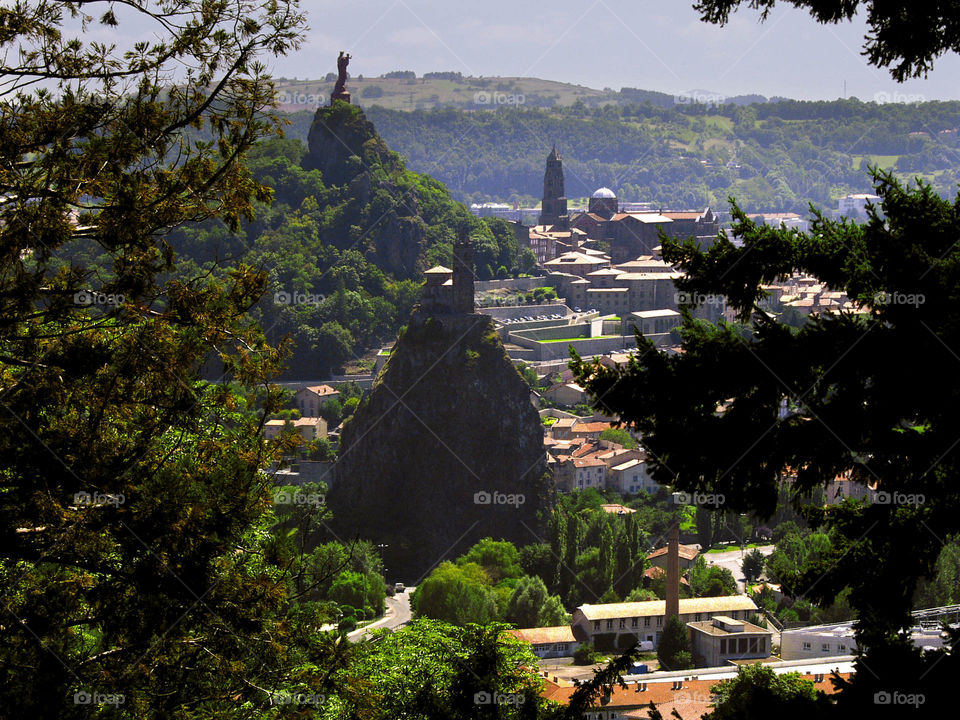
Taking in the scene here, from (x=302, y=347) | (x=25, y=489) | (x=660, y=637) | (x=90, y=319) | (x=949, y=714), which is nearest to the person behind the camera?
(x=949, y=714)

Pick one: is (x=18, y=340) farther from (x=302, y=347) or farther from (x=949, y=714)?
(x=302, y=347)

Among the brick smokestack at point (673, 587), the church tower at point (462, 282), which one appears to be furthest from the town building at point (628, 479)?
the brick smokestack at point (673, 587)

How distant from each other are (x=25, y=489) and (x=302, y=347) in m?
66.3

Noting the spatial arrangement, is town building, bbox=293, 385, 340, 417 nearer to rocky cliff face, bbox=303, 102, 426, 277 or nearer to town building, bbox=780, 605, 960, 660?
rocky cliff face, bbox=303, 102, 426, 277

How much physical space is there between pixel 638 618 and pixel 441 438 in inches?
703

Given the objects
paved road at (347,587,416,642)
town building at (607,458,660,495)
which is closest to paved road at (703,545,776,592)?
town building at (607,458,660,495)

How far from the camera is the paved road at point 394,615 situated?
38031 millimetres

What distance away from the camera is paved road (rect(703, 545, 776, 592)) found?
47.0 m

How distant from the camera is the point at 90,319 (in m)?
10.0

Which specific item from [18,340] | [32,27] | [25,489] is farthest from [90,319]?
[32,27]

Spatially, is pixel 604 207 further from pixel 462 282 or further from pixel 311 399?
pixel 462 282

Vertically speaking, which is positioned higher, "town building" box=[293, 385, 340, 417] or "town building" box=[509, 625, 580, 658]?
"town building" box=[293, 385, 340, 417]

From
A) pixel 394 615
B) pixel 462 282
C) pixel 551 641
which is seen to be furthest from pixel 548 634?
pixel 462 282

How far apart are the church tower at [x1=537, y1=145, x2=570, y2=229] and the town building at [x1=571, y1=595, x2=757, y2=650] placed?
82.6 metres
